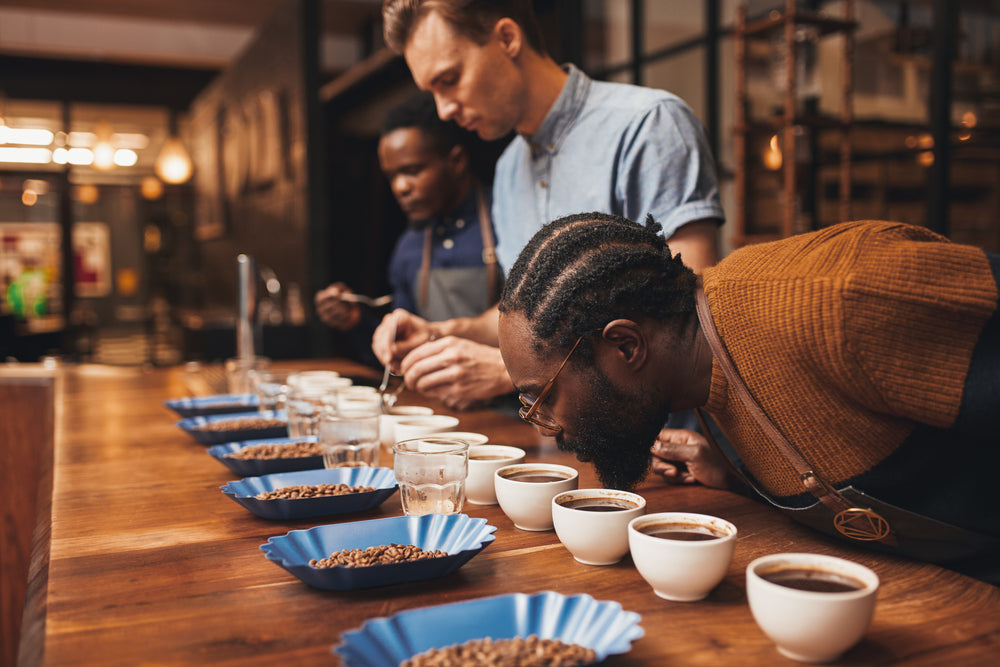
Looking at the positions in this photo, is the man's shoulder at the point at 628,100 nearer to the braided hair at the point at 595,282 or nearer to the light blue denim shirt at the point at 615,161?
the light blue denim shirt at the point at 615,161

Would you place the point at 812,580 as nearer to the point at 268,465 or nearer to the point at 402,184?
the point at 268,465

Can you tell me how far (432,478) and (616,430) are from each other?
0.89 feet

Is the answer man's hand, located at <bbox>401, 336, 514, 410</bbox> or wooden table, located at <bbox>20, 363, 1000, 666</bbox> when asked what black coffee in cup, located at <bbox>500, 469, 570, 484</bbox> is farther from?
man's hand, located at <bbox>401, 336, 514, 410</bbox>

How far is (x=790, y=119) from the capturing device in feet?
11.3

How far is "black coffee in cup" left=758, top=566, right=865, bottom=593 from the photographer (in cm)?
82

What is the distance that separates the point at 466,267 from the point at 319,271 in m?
2.30

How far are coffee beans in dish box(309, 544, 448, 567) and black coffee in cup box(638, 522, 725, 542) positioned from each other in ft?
0.80

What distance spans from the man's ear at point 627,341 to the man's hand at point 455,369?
689 mm

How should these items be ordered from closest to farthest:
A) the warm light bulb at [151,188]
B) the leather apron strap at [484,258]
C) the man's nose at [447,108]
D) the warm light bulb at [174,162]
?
the man's nose at [447,108], the leather apron strap at [484,258], the warm light bulb at [174,162], the warm light bulb at [151,188]

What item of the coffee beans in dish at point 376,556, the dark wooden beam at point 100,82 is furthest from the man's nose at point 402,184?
the dark wooden beam at point 100,82

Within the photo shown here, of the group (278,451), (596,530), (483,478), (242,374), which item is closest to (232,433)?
(278,451)

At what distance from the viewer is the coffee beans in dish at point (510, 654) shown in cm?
72

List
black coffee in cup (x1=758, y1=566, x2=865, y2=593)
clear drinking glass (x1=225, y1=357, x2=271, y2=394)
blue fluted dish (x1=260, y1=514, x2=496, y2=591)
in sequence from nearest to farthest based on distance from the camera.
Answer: black coffee in cup (x1=758, y1=566, x2=865, y2=593)
blue fluted dish (x1=260, y1=514, x2=496, y2=591)
clear drinking glass (x1=225, y1=357, x2=271, y2=394)

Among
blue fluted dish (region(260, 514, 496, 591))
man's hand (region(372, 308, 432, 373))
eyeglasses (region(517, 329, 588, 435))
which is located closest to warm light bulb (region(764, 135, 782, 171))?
man's hand (region(372, 308, 432, 373))
